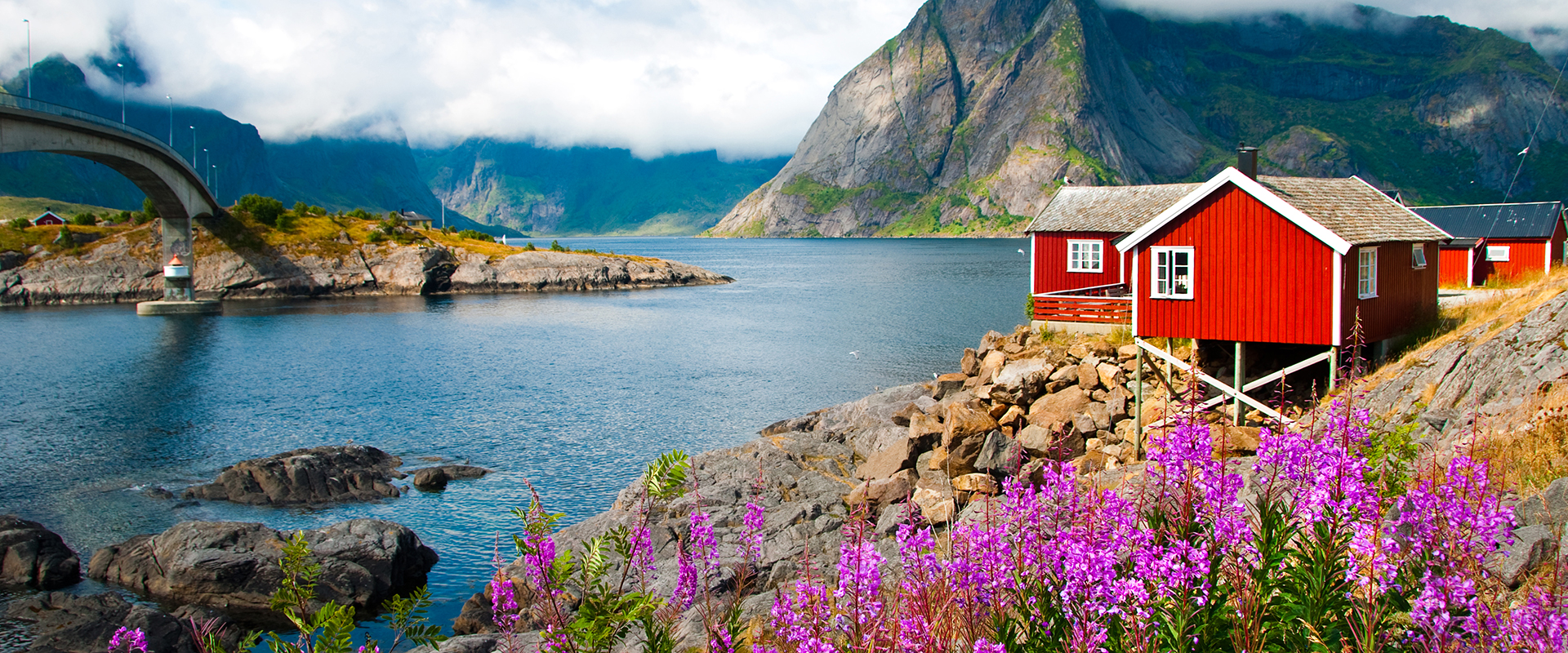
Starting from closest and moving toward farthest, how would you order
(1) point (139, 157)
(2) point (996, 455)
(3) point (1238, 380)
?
(2) point (996, 455) → (3) point (1238, 380) → (1) point (139, 157)

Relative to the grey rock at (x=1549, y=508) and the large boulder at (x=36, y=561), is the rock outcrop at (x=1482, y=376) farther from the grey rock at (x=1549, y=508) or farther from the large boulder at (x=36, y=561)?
the large boulder at (x=36, y=561)

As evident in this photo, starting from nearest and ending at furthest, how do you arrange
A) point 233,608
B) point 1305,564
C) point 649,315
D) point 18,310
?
point 1305,564
point 233,608
point 649,315
point 18,310

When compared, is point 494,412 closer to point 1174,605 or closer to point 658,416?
point 658,416

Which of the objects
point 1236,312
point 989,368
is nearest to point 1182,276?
point 1236,312

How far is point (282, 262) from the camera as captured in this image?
107688 millimetres

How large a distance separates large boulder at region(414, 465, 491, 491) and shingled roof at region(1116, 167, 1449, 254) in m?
22.0

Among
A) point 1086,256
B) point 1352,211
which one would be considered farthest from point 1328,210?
point 1086,256

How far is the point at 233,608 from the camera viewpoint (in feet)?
63.6

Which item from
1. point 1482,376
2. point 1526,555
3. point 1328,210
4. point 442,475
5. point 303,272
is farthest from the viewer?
point 303,272

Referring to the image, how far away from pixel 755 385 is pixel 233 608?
30073mm

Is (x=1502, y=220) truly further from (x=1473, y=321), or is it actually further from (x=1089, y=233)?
(x=1473, y=321)

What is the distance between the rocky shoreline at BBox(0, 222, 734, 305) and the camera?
99.9 m

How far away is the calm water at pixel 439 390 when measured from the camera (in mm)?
27141

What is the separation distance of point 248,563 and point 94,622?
3.12 m
